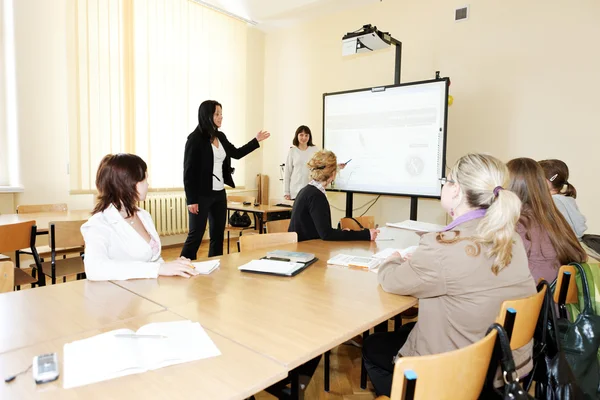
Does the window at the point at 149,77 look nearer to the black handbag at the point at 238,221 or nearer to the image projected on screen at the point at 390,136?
the black handbag at the point at 238,221

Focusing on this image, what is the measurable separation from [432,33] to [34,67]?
4.35m

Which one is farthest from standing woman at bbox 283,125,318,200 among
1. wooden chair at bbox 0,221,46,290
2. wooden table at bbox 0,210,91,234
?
wooden chair at bbox 0,221,46,290

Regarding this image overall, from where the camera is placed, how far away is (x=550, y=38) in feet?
12.5

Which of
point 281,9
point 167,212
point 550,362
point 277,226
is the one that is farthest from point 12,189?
point 550,362

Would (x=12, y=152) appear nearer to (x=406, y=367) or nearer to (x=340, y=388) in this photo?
(x=340, y=388)

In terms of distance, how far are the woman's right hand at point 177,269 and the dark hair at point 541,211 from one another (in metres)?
1.49

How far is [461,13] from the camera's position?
14.2 ft

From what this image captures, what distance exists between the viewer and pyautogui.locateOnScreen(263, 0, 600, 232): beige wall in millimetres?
3672

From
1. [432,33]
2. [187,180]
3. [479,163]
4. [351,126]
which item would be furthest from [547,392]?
[432,33]

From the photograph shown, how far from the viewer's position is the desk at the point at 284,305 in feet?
3.42

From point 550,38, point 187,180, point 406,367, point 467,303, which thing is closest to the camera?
point 406,367

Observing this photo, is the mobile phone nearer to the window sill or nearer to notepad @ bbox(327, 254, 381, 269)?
notepad @ bbox(327, 254, 381, 269)

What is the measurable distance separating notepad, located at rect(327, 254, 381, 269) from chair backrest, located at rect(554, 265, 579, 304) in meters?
0.72

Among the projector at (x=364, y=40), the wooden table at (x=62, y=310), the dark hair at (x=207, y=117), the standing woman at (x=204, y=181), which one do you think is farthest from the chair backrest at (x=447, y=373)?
the projector at (x=364, y=40)
